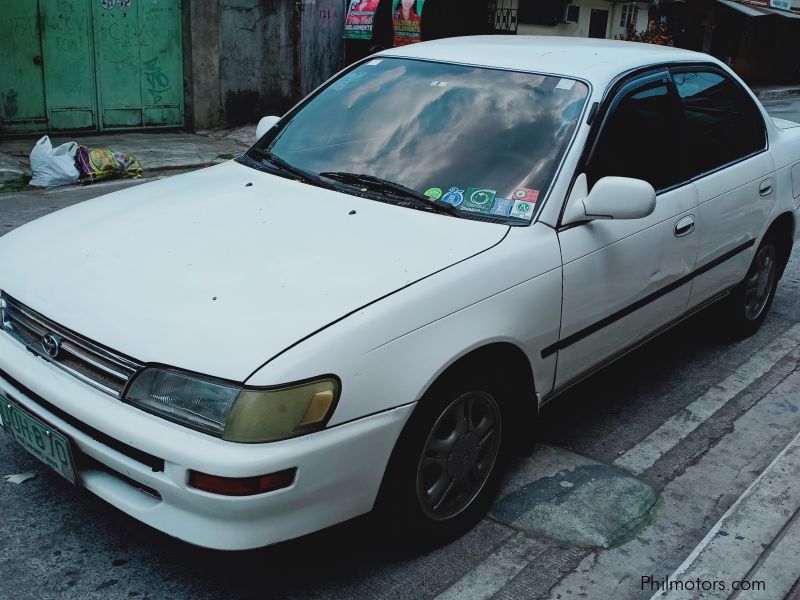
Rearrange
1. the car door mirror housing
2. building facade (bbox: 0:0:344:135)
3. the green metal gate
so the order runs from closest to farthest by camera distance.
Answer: the car door mirror housing → the green metal gate → building facade (bbox: 0:0:344:135)

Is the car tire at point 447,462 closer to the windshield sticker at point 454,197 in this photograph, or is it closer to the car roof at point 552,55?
the windshield sticker at point 454,197

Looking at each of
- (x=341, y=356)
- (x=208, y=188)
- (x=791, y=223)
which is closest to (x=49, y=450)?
(x=341, y=356)

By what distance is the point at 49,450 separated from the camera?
8.85 feet

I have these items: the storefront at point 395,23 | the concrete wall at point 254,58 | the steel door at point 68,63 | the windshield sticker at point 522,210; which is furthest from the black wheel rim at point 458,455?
the storefront at point 395,23

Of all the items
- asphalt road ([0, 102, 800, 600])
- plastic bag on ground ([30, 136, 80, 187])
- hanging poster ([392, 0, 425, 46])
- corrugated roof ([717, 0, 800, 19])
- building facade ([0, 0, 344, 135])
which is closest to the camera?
asphalt road ([0, 102, 800, 600])

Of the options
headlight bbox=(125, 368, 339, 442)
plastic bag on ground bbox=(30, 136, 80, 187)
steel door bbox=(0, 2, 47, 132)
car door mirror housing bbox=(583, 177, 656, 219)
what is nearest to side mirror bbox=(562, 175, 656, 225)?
car door mirror housing bbox=(583, 177, 656, 219)

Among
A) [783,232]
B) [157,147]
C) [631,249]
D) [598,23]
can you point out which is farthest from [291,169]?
[598,23]

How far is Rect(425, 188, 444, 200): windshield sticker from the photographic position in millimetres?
3334

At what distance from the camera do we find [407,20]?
13.3 meters

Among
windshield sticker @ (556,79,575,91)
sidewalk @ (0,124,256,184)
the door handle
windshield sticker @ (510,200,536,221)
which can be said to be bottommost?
sidewalk @ (0,124,256,184)

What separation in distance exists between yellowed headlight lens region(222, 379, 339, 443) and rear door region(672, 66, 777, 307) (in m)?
2.43

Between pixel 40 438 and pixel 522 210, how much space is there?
186 cm

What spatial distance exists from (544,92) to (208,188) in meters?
1.47

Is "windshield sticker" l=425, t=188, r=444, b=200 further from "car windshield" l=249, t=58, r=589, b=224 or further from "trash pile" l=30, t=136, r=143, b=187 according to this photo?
"trash pile" l=30, t=136, r=143, b=187
